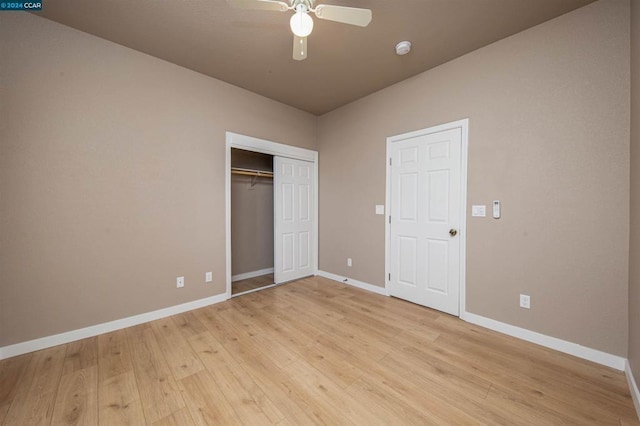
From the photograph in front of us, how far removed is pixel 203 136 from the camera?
2908 millimetres

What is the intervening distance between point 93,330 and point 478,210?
398 centimetres

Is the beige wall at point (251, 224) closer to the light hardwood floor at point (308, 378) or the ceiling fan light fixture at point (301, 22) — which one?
the light hardwood floor at point (308, 378)

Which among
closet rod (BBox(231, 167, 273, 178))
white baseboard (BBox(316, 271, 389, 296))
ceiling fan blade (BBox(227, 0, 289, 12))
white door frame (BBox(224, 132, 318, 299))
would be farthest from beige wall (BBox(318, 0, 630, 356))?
closet rod (BBox(231, 167, 273, 178))

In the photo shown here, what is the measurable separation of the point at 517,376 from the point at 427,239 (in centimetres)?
145

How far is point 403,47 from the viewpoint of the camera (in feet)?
7.72

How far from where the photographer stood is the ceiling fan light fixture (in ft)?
5.21

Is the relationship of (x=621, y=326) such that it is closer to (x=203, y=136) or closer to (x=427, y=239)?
(x=427, y=239)

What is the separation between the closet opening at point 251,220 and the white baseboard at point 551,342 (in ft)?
9.10

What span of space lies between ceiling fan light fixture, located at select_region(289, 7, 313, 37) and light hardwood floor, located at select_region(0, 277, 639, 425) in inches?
97.0

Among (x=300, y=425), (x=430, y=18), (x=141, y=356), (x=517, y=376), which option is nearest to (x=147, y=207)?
(x=141, y=356)

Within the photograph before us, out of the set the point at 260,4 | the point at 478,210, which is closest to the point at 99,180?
the point at 260,4

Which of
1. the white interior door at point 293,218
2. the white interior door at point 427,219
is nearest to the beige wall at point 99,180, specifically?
the white interior door at point 293,218

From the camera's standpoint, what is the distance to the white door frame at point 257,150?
3113 mm

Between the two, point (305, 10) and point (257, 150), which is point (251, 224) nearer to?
point (257, 150)
